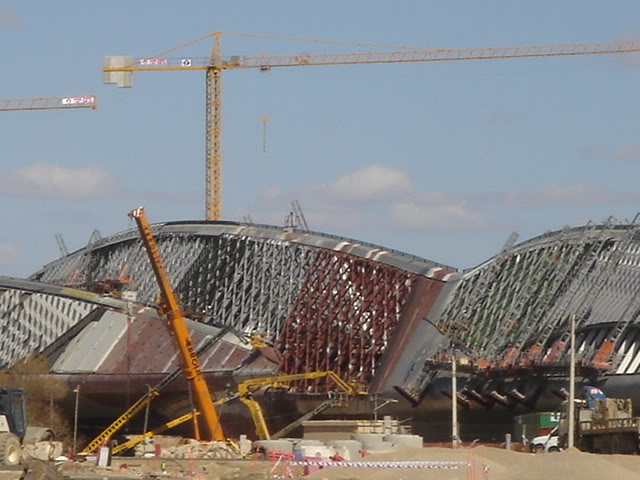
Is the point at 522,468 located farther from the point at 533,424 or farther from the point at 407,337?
the point at 407,337

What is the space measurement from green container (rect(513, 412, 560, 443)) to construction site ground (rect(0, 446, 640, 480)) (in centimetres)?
2329

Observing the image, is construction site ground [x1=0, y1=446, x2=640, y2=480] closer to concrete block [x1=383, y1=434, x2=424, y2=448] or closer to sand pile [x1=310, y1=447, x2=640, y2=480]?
sand pile [x1=310, y1=447, x2=640, y2=480]

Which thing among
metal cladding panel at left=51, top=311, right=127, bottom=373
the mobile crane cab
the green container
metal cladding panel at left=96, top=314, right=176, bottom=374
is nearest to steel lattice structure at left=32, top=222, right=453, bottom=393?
metal cladding panel at left=51, top=311, right=127, bottom=373

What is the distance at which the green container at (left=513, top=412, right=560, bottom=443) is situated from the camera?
101 m

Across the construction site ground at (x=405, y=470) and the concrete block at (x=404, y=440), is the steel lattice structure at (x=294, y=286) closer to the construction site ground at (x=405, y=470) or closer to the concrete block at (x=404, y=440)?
the concrete block at (x=404, y=440)

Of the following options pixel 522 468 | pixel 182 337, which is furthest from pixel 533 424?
pixel 522 468

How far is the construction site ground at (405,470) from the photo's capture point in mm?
56750

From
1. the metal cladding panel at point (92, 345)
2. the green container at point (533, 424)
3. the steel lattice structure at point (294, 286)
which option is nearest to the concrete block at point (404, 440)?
the green container at point (533, 424)

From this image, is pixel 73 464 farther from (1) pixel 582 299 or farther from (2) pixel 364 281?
(2) pixel 364 281

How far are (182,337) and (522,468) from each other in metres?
59.6

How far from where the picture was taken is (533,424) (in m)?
104

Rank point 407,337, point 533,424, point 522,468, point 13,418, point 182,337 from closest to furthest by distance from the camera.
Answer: point 522,468
point 13,418
point 533,424
point 182,337
point 407,337

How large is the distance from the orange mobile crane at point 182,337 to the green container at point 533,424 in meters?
22.6

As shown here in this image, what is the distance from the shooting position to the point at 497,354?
4818 inches
